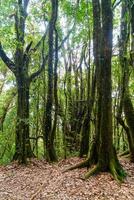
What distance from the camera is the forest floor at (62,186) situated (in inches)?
388

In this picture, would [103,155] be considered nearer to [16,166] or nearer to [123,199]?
[123,199]

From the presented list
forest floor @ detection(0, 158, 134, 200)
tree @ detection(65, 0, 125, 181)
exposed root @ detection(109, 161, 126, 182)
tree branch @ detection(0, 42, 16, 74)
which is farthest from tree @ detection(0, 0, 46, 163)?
exposed root @ detection(109, 161, 126, 182)

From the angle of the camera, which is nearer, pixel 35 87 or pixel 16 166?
pixel 16 166

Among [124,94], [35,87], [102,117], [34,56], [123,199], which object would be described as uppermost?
[34,56]

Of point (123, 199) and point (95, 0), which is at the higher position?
point (95, 0)

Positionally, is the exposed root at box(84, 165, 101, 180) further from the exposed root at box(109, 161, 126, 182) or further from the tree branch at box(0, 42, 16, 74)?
the tree branch at box(0, 42, 16, 74)

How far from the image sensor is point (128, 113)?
593 inches

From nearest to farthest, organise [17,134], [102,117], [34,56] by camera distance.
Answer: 1. [102,117]
2. [17,134]
3. [34,56]

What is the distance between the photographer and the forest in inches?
449

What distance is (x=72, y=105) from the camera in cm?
2342

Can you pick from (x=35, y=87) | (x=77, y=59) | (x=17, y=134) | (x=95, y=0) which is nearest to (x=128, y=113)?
(x=95, y=0)

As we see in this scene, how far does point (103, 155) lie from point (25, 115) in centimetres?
673

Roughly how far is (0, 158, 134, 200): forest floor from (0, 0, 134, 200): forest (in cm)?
3

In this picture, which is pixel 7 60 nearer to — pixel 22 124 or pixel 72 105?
pixel 22 124
